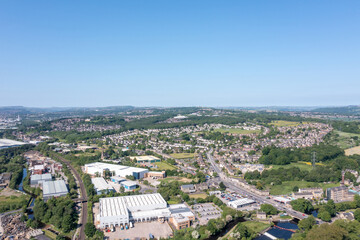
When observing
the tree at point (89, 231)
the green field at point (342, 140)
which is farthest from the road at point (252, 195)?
the green field at point (342, 140)

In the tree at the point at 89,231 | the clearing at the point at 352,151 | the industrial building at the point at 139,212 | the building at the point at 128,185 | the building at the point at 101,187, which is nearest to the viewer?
the tree at the point at 89,231

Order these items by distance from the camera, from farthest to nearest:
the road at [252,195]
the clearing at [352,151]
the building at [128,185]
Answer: the clearing at [352,151] → the building at [128,185] → the road at [252,195]

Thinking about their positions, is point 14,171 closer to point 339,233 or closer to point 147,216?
point 147,216

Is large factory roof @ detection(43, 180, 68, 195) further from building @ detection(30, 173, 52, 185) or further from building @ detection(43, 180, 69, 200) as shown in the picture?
building @ detection(30, 173, 52, 185)

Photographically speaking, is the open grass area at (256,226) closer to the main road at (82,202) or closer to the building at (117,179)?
the main road at (82,202)

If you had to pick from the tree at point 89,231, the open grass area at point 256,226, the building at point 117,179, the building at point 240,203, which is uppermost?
the tree at point 89,231

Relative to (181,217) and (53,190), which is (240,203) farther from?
(53,190)

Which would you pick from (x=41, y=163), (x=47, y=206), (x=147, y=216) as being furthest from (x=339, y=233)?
(x=41, y=163)
